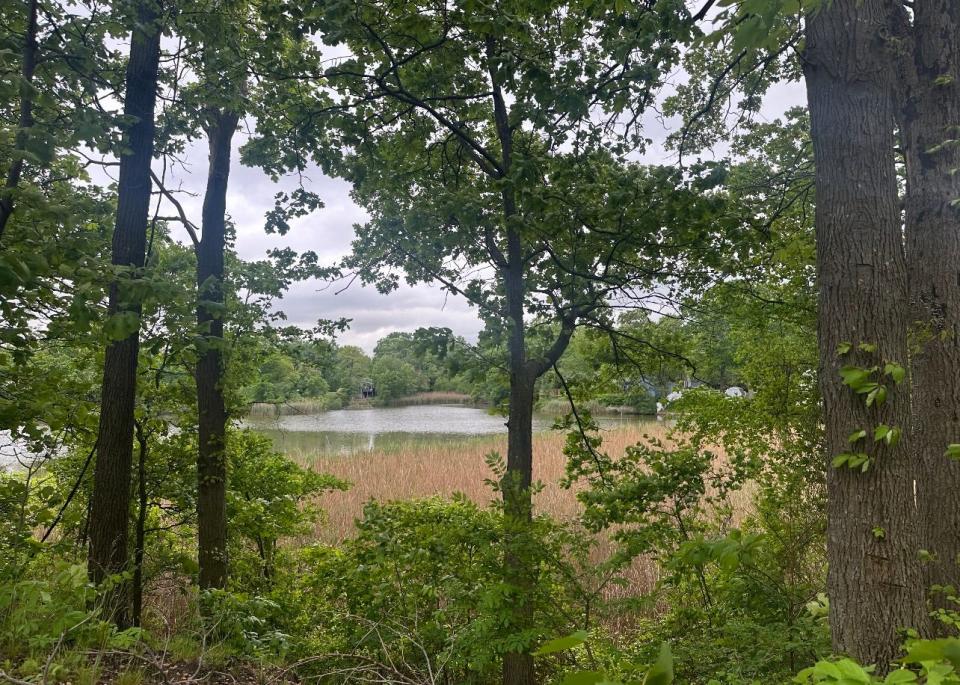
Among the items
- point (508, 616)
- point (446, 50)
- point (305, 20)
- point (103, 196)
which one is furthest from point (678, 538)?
point (103, 196)

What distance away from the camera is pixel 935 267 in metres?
3.15

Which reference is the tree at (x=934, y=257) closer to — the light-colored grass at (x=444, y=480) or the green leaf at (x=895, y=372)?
the green leaf at (x=895, y=372)

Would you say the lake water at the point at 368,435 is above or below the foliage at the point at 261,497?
below

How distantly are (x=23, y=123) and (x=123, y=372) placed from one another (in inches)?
73.9

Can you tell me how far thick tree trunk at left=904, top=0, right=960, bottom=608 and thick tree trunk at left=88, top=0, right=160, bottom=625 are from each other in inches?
209

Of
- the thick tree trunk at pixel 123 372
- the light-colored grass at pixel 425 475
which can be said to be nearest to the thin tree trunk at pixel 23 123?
the thick tree trunk at pixel 123 372

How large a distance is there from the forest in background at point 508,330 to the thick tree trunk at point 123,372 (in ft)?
0.08

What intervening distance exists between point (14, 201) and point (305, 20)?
2094 millimetres

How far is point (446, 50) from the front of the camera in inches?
171

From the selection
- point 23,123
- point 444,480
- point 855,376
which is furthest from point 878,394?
point 444,480

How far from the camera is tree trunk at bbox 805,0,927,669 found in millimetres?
2010

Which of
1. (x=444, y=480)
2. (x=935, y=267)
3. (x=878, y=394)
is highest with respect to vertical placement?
(x=935, y=267)

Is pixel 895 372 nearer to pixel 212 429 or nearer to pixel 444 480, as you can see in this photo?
pixel 212 429

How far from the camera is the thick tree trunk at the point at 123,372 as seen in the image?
13.7ft
